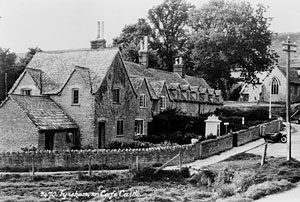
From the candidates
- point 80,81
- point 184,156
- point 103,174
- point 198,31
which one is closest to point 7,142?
point 80,81

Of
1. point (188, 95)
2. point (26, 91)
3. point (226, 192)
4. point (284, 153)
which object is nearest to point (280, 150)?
point (284, 153)

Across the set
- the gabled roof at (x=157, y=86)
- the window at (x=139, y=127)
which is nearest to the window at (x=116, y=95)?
the window at (x=139, y=127)

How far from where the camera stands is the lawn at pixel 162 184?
18859 mm

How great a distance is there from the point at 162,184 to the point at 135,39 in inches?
1785

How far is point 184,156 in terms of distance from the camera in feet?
96.6

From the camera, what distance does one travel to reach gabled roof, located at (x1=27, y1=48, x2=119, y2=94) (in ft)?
117

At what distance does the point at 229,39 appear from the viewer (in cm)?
6531

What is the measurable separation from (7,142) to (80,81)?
7310mm

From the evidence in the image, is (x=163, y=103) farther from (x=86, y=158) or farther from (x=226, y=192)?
(x=226, y=192)

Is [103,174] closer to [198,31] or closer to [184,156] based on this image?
[184,156]

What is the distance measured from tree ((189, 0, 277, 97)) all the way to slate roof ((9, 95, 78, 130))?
3662cm

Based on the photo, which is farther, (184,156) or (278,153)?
(278,153)

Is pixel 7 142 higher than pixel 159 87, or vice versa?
pixel 159 87

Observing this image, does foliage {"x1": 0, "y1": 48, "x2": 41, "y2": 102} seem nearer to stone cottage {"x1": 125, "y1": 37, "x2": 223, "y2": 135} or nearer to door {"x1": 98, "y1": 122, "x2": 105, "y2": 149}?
stone cottage {"x1": 125, "y1": 37, "x2": 223, "y2": 135}
